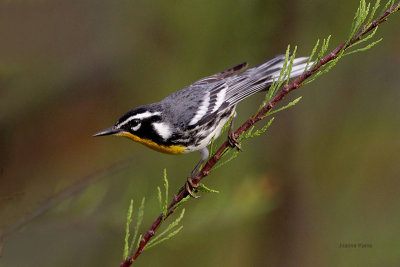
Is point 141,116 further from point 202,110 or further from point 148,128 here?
point 202,110

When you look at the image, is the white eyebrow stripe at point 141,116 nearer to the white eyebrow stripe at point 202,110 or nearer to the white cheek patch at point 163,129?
the white cheek patch at point 163,129

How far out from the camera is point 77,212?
106 inches

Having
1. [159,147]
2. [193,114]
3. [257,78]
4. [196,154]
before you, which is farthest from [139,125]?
[196,154]

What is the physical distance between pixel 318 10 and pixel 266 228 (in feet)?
4.76

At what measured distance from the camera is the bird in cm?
230

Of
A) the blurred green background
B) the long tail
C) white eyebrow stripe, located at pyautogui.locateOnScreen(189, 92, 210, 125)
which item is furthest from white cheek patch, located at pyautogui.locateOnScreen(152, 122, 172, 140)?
the blurred green background

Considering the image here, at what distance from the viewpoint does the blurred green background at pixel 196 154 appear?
334cm

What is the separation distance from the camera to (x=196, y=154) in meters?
3.82

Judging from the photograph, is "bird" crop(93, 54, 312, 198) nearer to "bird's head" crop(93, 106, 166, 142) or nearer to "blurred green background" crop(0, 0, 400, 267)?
"bird's head" crop(93, 106, 166, 142)

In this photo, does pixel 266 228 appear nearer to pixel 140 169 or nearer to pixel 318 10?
pixel 140 169

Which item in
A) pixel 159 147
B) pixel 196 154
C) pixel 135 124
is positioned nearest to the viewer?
pixel 135 124

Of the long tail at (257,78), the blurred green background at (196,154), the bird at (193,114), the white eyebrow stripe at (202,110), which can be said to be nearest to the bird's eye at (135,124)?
the bird at (193,114)

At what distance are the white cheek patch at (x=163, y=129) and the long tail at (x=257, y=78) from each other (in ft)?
1.04

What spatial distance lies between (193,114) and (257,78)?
346mm
